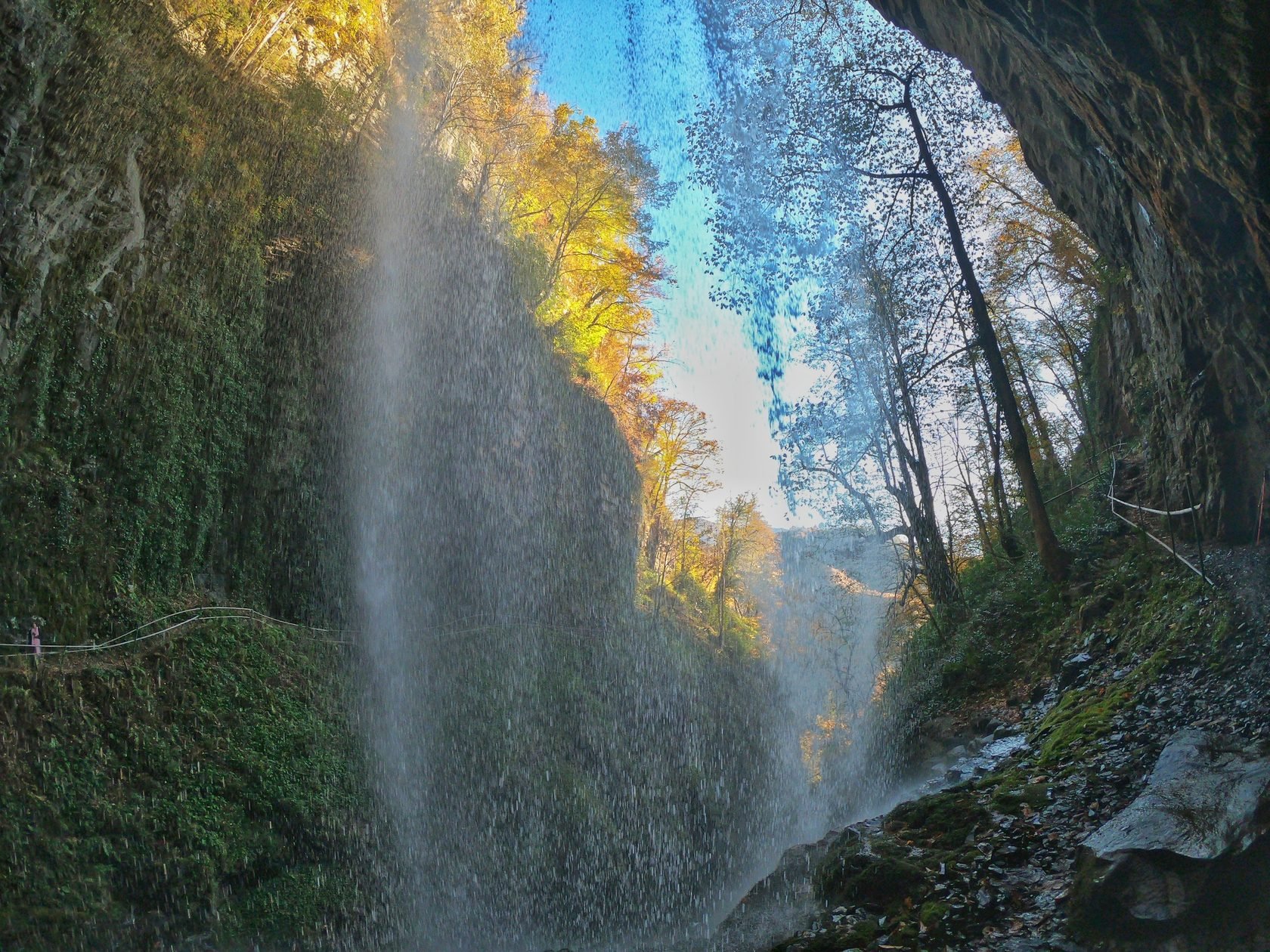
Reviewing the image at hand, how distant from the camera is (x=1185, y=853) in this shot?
3490 millimetres

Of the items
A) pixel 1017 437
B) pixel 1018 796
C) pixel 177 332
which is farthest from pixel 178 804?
pixel 1017 437

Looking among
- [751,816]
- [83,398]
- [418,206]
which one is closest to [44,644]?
[83,398]

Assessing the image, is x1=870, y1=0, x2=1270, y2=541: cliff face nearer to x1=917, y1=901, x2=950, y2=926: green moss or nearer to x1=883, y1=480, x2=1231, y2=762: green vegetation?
x1=883, y1=480, x2=1231, y2=762: green vegetation

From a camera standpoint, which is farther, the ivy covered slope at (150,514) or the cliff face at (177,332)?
the cliff face at (177,332)

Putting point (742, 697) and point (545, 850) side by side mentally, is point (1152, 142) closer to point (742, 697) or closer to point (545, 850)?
point (545, 850)

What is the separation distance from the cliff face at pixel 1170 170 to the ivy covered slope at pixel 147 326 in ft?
30.8

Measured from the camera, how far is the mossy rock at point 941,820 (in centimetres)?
529

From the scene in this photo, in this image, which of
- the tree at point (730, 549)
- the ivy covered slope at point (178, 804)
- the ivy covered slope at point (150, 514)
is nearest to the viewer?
the ivy covered slope at point (178, 804)

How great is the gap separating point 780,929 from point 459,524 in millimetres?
10959

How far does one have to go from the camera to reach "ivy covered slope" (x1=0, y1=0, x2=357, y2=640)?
7879 millimetres

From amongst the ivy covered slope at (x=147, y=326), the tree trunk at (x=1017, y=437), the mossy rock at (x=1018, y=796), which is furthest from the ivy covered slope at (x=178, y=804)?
the tree trunk at (x=1017, y=437)

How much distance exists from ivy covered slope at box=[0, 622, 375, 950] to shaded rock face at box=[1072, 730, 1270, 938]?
25.7ft

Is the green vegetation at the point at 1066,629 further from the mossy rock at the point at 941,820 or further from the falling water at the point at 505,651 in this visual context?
the falling water at the point at 505,651

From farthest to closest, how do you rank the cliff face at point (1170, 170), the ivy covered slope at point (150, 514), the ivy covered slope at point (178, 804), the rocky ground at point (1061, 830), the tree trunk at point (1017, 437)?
1. the tree trunk at point (1017, 437)
2. the ivy covered slope at point (150, 514)
3. the ivy covered slope at point (178, 804)
4. the cliff face at point (1170, 170)
5. the rocky ground at point (1061, 830)
